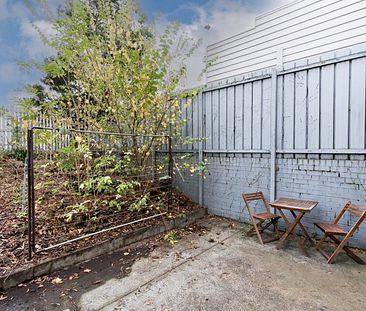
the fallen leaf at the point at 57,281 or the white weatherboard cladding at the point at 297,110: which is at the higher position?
the white weatherboard cladding at the point at 297,110

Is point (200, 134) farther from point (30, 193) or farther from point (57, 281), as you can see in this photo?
point (57, 281)

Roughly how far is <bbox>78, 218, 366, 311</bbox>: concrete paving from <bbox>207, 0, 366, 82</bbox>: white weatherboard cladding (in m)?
3.92

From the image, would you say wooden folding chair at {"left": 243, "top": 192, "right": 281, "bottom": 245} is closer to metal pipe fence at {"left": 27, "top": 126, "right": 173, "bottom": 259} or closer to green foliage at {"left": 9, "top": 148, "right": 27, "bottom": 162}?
metal pipe fence at {"left": 27, "top": 126, "right": 173, "bottom": 259}

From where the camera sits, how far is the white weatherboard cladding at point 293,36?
13.7 feet

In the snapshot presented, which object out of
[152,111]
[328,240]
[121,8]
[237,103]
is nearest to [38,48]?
[121,8]

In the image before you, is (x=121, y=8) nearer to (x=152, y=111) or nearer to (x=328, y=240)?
(x=152, y=111)

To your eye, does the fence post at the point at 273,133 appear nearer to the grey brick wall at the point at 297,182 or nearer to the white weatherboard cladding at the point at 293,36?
the grey brick wall at the point at 297,182

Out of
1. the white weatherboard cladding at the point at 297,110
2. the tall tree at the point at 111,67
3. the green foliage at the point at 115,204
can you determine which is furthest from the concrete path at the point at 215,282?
the tall tree at the point at 111,67

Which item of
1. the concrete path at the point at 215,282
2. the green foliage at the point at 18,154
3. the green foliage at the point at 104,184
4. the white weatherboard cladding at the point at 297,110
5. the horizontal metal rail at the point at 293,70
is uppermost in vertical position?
the horizontal metal rail at the point at 293,70

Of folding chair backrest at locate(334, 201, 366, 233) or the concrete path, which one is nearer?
the concrete path

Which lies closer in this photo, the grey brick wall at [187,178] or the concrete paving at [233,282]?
the concrete paving at [233,282]

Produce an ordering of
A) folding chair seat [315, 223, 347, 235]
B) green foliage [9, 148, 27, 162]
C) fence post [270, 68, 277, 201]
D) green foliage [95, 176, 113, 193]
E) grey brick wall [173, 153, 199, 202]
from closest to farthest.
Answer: folding chair seat [315, 223, 347, 235], green foliage [95, 176, 113, 193], fence post [270, 68, 277, 201], grey brick wall [173, 153, 199, 202], green foliage [9, 148, 27, 162]

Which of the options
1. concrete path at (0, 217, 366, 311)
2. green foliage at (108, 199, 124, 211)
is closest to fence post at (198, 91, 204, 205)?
Result: concrete path at (0, 217, 366, 311)

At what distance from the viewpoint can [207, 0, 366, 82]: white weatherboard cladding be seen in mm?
4168
